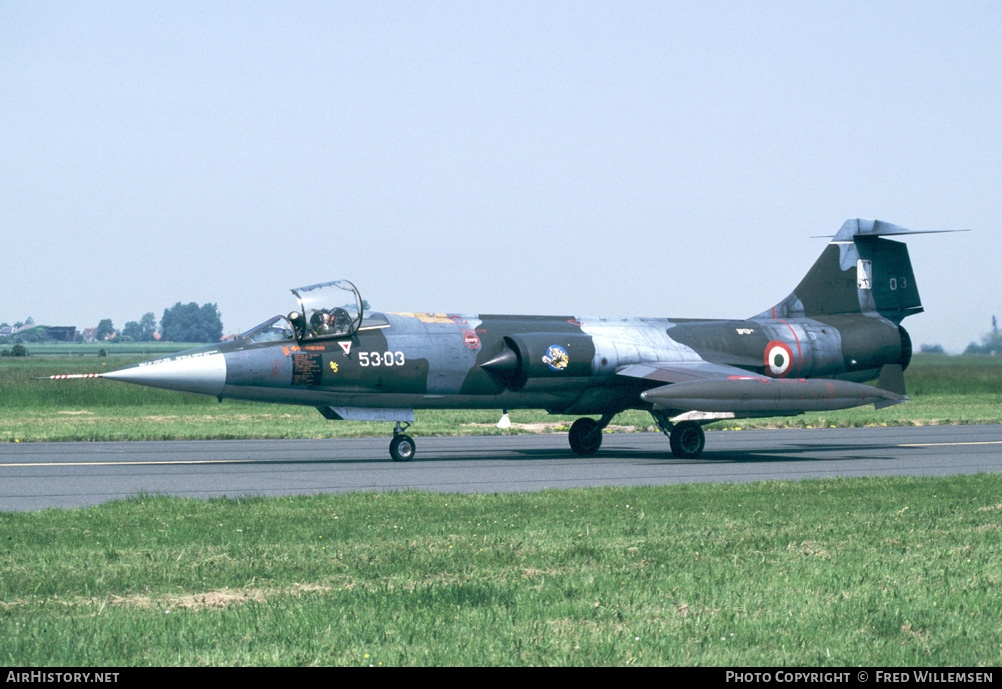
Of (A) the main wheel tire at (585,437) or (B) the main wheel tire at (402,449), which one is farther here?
(A) the main wheel tire at (585,437)

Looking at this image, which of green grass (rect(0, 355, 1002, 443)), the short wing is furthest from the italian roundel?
green grass (rect(0, 355, 1002, 443))

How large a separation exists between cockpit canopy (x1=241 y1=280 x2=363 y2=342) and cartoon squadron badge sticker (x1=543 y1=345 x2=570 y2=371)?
3.82m

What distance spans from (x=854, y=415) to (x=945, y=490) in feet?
75.4

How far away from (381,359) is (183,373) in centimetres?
368

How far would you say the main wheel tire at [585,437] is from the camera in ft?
74.6

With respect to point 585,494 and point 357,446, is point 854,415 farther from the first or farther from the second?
point 585,494

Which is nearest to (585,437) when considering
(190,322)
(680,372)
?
(680,372)

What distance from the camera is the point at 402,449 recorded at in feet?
67.4

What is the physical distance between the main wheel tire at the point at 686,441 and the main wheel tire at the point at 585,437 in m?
1.75

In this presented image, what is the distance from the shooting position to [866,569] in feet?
28.7

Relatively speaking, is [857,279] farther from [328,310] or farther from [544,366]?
[328,310]

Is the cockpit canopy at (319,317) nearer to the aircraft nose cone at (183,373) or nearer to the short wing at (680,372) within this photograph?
the aircraft nose cone at (183,373)

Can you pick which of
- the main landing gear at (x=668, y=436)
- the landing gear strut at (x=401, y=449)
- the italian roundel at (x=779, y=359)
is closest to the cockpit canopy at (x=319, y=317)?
the landing gear strut at (x=401, y=449)
